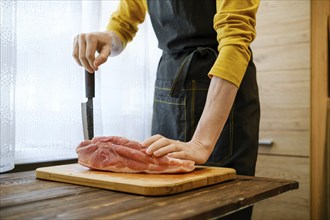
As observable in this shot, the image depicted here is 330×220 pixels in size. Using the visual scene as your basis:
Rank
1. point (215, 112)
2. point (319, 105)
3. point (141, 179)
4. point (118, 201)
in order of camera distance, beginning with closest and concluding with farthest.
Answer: point (118, 201) → point (141, 179) → point (215, 112) → point (319, 105)

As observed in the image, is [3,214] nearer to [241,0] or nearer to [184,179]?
[184,179]

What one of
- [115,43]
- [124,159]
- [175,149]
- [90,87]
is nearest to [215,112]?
[175,149]

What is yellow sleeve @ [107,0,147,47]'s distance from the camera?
139cm

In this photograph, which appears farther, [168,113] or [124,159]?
[168,113]

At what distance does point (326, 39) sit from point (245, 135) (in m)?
0.88

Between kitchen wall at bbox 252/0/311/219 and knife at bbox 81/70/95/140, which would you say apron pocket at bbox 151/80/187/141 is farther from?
kitchen wall at bbox 252/0/311/219

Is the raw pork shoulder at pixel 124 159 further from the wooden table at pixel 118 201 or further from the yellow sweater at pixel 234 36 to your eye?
the yellow sweater at pixel 234 36

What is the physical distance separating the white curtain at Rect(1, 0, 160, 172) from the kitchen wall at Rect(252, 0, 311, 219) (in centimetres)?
67

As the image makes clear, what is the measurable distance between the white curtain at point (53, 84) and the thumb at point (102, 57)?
0.93ft

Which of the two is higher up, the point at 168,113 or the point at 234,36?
the point at 234,36

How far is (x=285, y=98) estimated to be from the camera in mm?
1823

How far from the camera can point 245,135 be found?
1152 mm

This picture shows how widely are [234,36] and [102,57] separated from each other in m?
0.39

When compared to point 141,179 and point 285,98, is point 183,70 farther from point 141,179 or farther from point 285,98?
point 285,98
